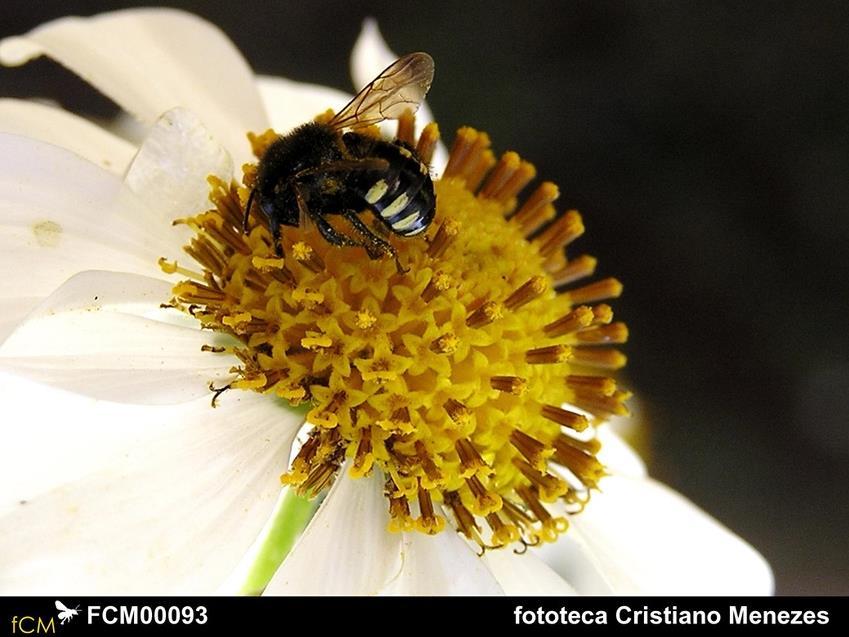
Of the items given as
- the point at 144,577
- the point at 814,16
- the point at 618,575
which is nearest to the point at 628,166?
the point at 814,16

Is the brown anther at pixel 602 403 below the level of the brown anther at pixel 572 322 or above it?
below

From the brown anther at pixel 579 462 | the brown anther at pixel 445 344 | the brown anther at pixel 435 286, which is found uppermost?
the brown anther at pixel 435 286

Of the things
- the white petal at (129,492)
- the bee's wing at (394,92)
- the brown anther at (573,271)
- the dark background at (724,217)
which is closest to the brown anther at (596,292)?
the brown anther at (573,271)

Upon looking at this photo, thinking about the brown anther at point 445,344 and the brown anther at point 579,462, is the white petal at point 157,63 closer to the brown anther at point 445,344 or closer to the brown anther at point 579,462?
the brown anther at point 445,344

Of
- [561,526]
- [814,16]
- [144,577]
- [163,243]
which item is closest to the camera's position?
[144,577]

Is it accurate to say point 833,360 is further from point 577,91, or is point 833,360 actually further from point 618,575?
point 618,575

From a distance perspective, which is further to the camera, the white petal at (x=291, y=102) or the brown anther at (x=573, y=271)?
the white petal at (x=291, y=102)
